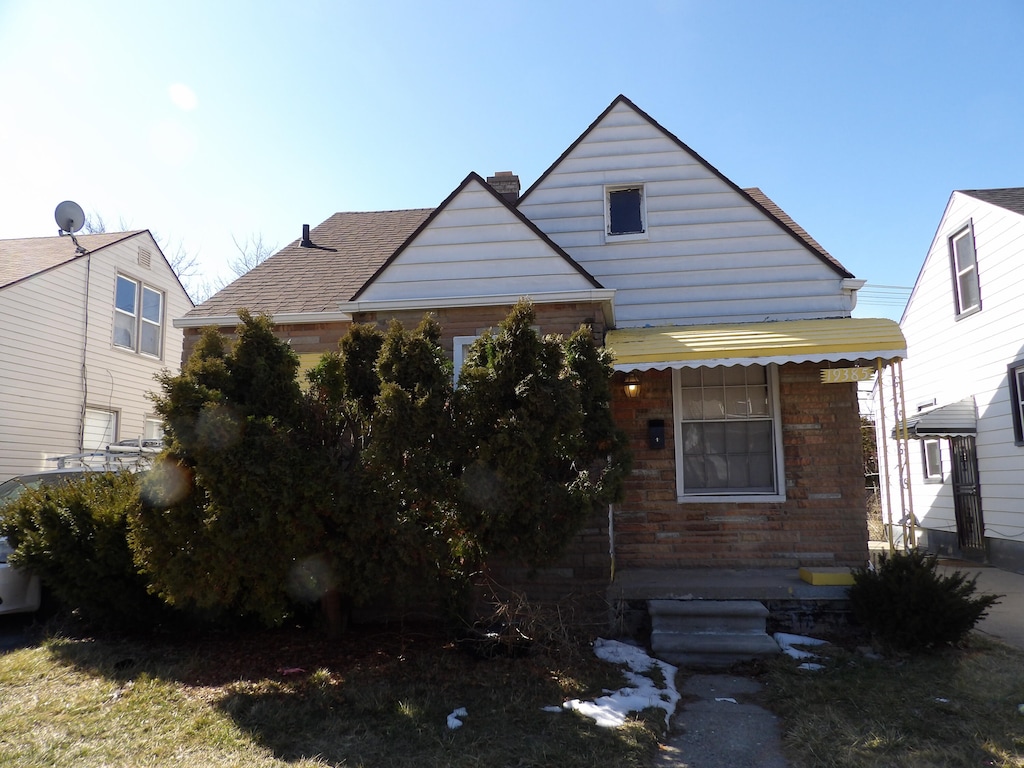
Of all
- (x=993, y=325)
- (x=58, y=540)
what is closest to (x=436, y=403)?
(x=58, y=540)

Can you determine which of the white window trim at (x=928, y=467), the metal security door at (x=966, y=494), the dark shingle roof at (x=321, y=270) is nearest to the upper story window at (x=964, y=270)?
the metal security door at (x=966, y=494)

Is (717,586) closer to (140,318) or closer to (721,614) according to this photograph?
(721,614)

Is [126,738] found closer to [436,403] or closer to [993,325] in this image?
[436,403]

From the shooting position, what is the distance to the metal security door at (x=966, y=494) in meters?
12.0

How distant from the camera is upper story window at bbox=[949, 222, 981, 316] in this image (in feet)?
39.3

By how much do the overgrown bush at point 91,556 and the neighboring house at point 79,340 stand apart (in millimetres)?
6045

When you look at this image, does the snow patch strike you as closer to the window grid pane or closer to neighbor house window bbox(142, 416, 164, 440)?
the window grid pane

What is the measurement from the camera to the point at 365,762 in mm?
4191

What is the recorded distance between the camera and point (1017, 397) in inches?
423

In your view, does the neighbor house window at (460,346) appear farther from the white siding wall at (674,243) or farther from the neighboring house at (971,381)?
the neighboring house at (971,381)

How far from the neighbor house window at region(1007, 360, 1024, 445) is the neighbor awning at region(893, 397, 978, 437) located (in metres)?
1.17

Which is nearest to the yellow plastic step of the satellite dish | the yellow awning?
the yellow awning

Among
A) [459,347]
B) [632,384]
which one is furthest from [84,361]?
[632,384]

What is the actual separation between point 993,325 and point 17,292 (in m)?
16.7
